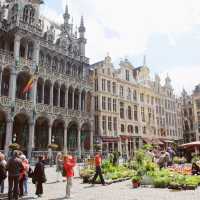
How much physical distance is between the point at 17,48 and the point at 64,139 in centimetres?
1223

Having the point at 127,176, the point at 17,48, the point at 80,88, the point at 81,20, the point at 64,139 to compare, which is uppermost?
the point at 81,20

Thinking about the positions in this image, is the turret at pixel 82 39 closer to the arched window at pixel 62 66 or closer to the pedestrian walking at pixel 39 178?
the arched window at pixel 62 66

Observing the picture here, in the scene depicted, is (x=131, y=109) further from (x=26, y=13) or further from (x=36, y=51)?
(x=26, y=13)

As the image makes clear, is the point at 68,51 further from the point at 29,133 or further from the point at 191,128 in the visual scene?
the point at 191,128

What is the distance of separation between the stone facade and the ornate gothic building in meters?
5.20

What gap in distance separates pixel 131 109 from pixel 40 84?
860 inches

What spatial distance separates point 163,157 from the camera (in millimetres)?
19312

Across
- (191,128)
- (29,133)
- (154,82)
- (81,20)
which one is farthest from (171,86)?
(29,133)

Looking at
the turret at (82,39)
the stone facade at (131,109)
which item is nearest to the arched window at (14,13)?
the turret at (82,39)

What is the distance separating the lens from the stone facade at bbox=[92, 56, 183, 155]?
1743 inches

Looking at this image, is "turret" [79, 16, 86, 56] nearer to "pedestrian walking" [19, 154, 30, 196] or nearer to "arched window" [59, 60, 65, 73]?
"arched window" [59, 60, 65, 73]

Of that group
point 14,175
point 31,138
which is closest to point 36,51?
point 31,138

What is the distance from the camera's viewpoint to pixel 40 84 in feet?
110

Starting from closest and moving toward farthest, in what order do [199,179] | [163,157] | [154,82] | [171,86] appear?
[199,179]
[163,157]
[154,82]
[171,86]
